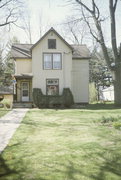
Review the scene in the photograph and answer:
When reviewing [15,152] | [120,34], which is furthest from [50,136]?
[120,34]

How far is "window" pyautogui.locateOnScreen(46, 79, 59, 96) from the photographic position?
2265cm

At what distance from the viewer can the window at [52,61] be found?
73.8ft

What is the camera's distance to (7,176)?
169 inches

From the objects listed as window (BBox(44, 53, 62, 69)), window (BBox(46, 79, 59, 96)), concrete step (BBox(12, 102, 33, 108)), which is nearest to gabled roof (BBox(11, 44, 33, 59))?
window (BBox(44, 53, 62, 69))

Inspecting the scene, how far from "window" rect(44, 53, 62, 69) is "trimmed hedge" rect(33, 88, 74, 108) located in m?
2.75

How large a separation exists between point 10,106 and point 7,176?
15812 millimetres

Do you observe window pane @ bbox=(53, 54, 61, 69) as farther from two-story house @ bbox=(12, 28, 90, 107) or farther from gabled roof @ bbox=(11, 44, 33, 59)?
gabled roof @ bbox=(11, 44, 33, 59)

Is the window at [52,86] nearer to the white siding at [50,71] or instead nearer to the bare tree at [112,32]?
the white siding at [50,71]

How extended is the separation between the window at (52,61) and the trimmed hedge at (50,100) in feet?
9.02

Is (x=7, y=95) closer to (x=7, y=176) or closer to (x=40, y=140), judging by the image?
(x=40, y=140)

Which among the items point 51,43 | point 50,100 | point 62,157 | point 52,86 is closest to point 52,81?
point 52,86

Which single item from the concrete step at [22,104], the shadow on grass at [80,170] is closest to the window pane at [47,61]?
the concrete step at [22,104]

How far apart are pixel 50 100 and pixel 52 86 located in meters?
1.87

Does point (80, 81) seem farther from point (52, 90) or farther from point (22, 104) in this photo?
point (22, 104)
